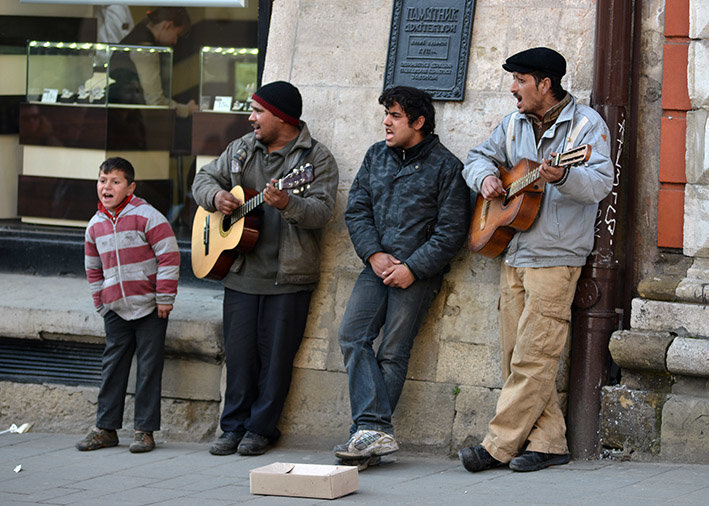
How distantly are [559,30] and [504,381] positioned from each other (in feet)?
6.03

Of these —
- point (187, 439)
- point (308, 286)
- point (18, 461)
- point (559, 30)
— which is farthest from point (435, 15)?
point (18, 461)

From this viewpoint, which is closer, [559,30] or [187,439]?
[559,30]

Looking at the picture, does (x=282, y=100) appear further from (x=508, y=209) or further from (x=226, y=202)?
(x=508, y=209)

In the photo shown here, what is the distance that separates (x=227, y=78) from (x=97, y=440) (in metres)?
2.50

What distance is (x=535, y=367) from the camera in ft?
18.5

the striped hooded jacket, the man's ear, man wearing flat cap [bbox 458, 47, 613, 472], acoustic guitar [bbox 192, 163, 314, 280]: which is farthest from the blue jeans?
the striped hooded jacket

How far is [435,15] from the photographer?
6.45m

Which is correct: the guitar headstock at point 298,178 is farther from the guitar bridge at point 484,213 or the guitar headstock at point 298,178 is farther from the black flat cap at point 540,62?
the black flat cap at point 540,62

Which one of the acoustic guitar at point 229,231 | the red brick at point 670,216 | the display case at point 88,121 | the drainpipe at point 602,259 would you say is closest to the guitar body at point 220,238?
the acoustic guitar at point 229,231

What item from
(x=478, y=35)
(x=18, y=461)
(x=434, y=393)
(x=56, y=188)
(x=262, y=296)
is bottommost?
(x=18, y=461)

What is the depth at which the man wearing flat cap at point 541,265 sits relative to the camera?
561 cm

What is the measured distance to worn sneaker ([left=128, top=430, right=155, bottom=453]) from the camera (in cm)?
638

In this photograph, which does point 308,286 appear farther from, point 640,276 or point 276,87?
point 640,276

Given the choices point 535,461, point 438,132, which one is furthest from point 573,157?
point 535,461
